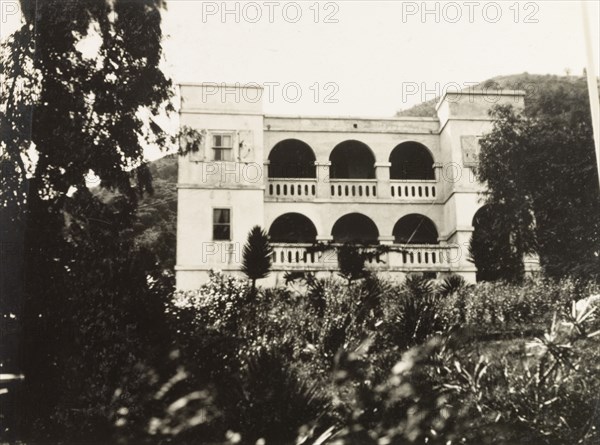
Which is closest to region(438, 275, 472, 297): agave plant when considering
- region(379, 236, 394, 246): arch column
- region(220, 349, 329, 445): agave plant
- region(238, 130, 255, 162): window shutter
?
region(379, 236, 394, 246): arch column

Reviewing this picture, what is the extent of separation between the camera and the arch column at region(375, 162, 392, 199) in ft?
28.9

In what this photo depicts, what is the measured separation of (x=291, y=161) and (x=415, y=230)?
212cm

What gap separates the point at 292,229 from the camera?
8391mm

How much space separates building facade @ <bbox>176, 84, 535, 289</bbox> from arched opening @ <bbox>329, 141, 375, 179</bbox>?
3 centimetres

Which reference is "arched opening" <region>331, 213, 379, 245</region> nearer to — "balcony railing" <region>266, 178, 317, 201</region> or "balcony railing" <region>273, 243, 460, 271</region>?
"balcony railing" <region>273, 243, 460, 271</region>

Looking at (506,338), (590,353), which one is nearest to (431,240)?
(506,338)

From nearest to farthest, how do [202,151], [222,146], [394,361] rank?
[394,361], [202,151], [222,146]

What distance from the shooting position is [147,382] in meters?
6.01

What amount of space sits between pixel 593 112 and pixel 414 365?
3.23 m

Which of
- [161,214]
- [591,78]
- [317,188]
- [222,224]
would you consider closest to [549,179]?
[591,78]

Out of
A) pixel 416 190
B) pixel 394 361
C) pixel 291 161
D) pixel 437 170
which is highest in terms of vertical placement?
pixel 291 161

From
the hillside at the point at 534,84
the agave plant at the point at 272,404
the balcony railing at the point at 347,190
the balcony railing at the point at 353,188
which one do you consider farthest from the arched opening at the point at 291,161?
the agave plant at the point at 272,404

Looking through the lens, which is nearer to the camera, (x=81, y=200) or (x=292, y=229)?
(x=81, y=200)

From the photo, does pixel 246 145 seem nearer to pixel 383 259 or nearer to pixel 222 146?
pixel 222 146
